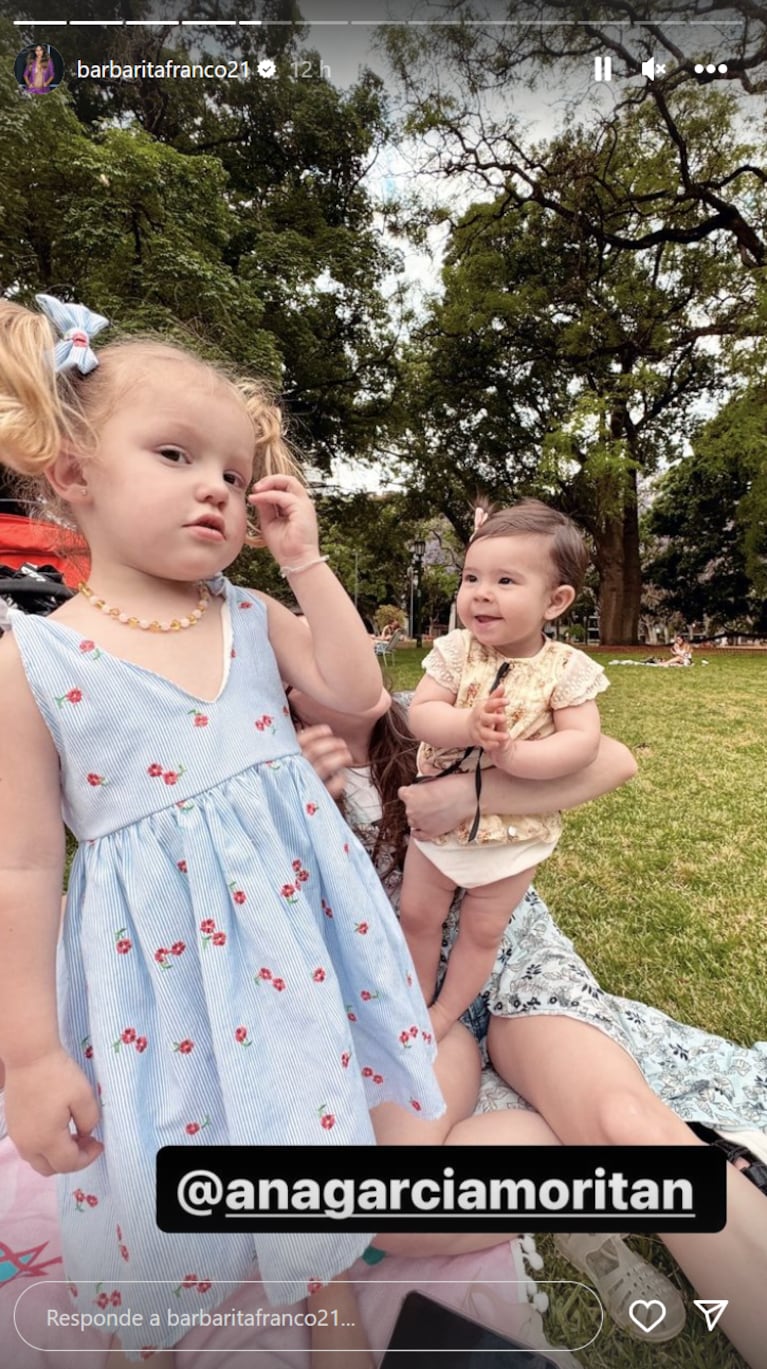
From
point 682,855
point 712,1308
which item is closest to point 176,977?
point 712,1308

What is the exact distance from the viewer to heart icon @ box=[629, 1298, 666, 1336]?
1.99 ft

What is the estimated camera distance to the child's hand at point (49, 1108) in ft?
1.63

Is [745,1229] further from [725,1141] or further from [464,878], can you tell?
[464,878]

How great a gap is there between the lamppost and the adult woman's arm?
0.51 ft

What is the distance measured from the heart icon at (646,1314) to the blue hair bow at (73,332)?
0.87 metres

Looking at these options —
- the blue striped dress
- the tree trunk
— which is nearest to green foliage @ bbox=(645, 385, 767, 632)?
the tree trunk

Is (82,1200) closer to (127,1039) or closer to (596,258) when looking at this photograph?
(127,1039)

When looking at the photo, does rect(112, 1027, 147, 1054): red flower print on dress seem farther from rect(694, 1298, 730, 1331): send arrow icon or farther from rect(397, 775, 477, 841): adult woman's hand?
rect(694, 1298, 730, 1331): send arrow icon

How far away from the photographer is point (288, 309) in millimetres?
810

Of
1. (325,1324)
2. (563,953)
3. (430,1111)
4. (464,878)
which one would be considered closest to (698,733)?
(563,953)

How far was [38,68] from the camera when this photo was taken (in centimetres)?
60

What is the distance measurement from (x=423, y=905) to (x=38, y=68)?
830 millimetres

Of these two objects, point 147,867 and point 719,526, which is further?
point 719,526

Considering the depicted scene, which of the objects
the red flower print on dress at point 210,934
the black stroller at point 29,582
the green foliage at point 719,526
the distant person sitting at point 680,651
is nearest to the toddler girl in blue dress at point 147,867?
the red flower print on dress at point 210,934
